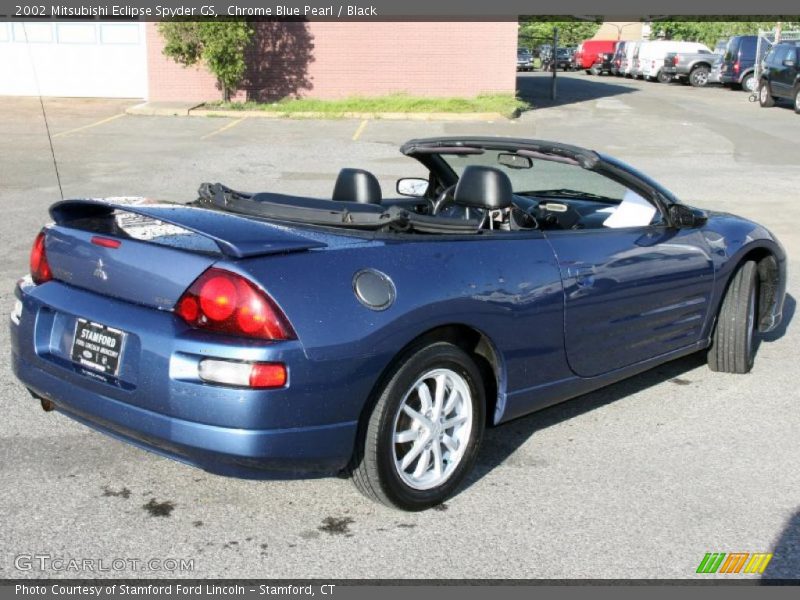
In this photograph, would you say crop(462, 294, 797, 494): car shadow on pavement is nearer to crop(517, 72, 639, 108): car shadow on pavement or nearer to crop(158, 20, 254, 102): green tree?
crop(158, 20, 254, 102): green tree

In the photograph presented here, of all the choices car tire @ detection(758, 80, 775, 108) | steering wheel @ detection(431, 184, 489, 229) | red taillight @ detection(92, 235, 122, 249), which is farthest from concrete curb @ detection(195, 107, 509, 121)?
red taillight @ detection(92, 235, 122, 249)

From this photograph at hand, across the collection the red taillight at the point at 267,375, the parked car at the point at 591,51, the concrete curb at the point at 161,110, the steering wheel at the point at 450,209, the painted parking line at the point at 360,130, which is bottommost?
the painted parking line at the point at 360,130

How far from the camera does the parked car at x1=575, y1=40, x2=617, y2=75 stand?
55.1 metres

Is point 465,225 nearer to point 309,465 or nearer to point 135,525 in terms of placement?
point 309,465

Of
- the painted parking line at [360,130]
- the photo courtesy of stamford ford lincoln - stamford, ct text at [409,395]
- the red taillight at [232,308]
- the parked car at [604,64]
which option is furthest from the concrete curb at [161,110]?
the parked car at [604,64]

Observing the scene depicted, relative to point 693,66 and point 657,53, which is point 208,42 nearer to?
point 693,66

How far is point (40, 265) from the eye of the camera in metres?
4.13

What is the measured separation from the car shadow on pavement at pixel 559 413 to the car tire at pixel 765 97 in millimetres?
25150

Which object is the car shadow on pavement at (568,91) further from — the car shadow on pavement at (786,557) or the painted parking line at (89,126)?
the car shadow on pavement at (786,557)

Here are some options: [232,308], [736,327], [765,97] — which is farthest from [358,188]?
[765,97]

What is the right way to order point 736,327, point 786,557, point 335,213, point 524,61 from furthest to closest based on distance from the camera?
1. point 524,61
2. point 736,327
3. point 335,213
4. point 786,557

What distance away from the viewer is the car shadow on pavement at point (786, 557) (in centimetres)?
353

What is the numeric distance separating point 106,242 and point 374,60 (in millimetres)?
23520

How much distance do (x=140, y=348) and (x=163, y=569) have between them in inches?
30.7
